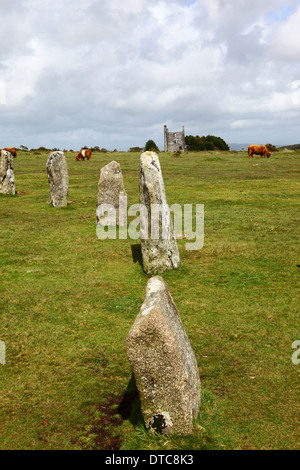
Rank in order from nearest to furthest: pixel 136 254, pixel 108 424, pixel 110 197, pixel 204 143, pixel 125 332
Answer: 1. pixel 108 424
2. pixel 125 332
3. pixel 136 254
4. pixel 110 197
5. pixel 204 143

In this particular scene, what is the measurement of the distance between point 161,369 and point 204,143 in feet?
375

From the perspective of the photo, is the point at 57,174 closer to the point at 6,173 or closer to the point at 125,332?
the point at 6,173

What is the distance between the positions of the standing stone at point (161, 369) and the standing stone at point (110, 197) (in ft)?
37.0

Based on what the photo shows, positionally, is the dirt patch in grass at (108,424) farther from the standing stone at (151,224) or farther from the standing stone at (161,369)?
the standing stone at (151,224)

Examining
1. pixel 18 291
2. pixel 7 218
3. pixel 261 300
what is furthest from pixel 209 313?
pixel 7 218

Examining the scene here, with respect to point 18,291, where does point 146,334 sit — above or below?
above

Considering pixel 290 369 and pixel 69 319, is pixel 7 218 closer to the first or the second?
pixel 69 319

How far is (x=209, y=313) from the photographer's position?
8.45 metres

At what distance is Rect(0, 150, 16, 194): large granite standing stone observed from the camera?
71.4 ft

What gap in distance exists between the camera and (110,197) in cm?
1619

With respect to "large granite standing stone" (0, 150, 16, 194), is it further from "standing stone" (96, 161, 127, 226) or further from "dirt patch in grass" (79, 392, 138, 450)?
"dirt patch in grass" (79, 392, 138, 450)

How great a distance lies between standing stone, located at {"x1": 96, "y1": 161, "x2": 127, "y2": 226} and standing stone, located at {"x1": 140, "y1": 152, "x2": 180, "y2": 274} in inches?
215

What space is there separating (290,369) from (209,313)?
91.4 inches

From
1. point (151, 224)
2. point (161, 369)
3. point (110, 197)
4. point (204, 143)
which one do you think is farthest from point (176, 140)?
point (161, 369)
